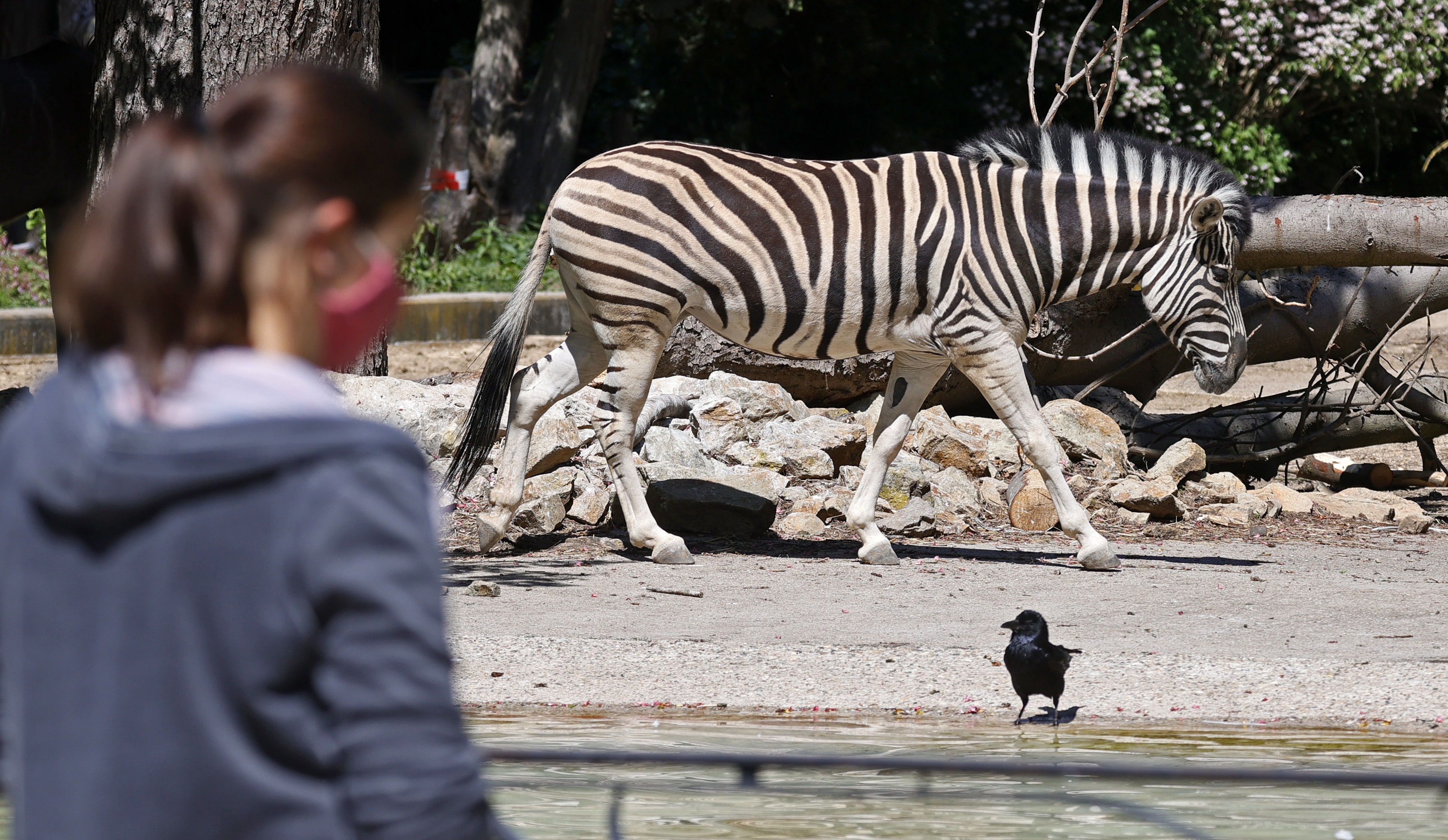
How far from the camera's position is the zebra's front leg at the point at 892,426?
7586 mm

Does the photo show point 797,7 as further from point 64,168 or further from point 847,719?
point 847,719

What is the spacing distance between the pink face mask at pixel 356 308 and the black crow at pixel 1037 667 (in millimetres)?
3459

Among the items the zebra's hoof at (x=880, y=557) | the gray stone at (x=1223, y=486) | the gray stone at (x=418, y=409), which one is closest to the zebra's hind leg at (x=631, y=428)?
the zebra's hoof at (x=880, y=557)

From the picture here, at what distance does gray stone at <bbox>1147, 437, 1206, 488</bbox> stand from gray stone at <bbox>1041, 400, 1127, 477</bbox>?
0.21 m

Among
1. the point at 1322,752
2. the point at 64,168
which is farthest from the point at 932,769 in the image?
the point at 64,168

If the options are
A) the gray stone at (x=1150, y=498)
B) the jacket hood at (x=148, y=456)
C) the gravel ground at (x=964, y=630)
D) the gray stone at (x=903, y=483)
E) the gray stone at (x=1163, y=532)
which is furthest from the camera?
the gray stone at (x=1150, y=498)

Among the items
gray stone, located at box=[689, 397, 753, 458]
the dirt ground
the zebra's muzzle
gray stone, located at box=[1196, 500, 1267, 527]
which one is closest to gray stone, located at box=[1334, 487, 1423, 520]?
the dirt ground

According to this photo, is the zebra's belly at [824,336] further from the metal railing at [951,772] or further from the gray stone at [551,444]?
the metal railing at [951,772]

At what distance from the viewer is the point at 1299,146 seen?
62.2ft

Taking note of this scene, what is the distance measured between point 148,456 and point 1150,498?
8.04 metres

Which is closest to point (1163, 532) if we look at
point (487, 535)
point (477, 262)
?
point (487, 535)

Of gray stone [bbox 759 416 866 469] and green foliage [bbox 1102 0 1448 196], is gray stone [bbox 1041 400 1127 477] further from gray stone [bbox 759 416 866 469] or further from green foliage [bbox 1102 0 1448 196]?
green foliage [bbox 1102 0 1448 196]

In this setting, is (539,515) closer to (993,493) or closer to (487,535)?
(487,535)

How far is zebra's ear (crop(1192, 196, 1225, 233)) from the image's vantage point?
7.38 m
